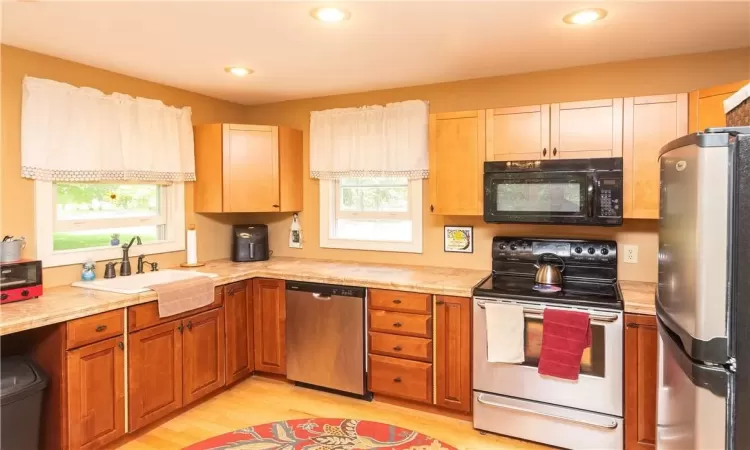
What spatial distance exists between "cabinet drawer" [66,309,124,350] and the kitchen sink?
7.4 inches

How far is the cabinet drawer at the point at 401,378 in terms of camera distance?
3.00 metres

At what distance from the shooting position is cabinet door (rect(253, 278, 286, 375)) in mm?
3496

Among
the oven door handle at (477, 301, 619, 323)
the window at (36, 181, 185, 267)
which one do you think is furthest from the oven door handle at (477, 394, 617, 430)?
the window at (36, 181, 185, 267)

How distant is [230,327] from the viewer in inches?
133

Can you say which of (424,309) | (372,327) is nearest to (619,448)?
(424,309)

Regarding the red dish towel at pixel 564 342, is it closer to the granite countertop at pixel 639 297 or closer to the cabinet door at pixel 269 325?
the granite countertop at pixel 639 297

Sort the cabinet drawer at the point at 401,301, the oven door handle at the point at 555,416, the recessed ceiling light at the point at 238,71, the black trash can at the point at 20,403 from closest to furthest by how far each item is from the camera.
Answer: the black trash can at the point at 20,403, the oven door handle at the point at 555,416, the cabinet drawer at the point at 401,301, the recessed ceiling light at the point at 238,71

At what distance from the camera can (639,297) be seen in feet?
8.31

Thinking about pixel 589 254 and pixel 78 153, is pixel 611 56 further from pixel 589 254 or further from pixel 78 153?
pixel 78 153

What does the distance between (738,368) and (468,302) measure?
1.61 metres

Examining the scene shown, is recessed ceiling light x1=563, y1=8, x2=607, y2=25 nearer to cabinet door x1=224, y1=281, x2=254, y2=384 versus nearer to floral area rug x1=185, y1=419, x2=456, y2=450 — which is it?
floral area rug x1=185, y1=419, x2=456, y2=450

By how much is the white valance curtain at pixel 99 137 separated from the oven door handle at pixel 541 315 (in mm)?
2538

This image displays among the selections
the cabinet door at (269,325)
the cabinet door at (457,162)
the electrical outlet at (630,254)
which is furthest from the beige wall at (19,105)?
the electrical outlet at (630,254)

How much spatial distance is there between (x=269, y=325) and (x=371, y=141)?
→ 5.50 feet
